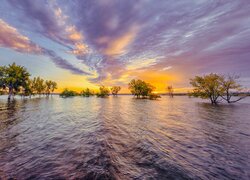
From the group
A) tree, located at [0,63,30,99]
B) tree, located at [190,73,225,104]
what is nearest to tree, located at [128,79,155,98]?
tree, located at [190,73,225,104]

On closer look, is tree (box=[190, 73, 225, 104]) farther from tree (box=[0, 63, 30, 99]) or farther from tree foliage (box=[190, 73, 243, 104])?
tree (box=[0, 63, 30, 99])

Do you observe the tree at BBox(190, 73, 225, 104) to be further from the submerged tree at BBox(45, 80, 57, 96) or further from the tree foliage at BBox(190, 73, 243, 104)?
the submerged tree at BBox(45, 80, 57, 96)

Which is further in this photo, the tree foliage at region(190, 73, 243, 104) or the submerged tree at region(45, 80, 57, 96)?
the submerged tree at region(45, 80, 57, 96)

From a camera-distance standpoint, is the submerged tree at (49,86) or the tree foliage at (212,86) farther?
the submerged tree at (49,86)

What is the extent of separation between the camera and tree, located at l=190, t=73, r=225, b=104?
49.2 m

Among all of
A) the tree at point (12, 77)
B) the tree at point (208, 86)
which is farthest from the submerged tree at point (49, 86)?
the tree at point (208, 86)

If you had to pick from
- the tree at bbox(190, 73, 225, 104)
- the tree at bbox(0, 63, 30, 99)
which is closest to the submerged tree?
the tree at bbox(0, 63, 30, 99)

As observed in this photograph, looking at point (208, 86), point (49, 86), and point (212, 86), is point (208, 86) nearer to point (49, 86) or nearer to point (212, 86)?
point (212, 86)

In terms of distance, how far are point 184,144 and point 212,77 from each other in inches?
2031

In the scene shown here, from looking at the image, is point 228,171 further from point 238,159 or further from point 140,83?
point 140,83

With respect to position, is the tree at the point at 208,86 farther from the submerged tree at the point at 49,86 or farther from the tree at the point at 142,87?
the submerged tree at the point at 49,86

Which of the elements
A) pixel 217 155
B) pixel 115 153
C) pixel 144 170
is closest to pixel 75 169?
pixel 115 153

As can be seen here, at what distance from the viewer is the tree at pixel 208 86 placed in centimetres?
4919

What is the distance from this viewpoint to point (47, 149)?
27.8 ft
